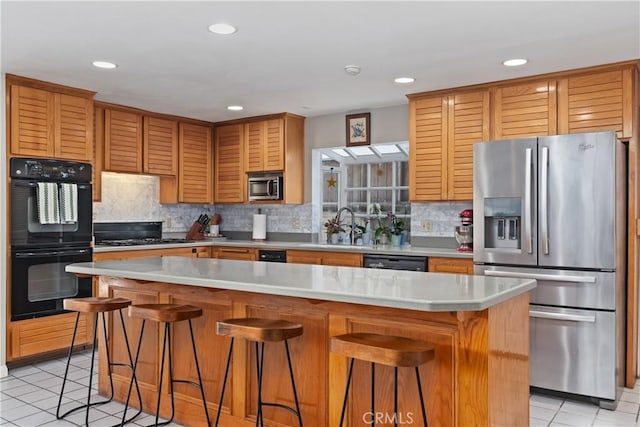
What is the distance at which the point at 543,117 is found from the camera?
403cm

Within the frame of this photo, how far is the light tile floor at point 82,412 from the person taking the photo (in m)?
3.11

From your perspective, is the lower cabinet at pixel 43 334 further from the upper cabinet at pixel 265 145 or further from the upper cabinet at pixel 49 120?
the upper cabinet at pixel 265 145

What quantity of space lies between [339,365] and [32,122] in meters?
3.38

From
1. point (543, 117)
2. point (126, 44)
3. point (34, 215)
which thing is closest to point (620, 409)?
point (543, 117)

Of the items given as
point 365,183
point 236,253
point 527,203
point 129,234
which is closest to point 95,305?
point 236,253

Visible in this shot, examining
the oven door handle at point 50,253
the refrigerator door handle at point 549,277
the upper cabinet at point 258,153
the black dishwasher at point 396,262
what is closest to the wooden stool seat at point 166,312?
the oven door handle at point 50,253

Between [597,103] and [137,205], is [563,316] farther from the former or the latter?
[137,205]

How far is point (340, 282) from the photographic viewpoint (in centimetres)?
242

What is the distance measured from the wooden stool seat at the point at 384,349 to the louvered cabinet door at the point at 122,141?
152 inches

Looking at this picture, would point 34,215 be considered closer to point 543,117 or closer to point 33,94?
point 33,94

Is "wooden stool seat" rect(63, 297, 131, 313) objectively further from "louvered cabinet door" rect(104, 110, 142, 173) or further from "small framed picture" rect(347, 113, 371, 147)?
"small framed picture" rect(347, 113, 371, 147)

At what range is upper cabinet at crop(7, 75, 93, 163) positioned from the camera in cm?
413

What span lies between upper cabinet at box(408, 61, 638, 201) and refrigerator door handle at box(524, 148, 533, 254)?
0.51 m

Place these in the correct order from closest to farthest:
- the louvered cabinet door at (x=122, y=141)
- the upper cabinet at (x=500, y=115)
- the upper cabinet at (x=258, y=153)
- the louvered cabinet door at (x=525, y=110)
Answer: the upper cabinet at (x=500, y=115), the louvered cabinet door at (x=525, y=110), the louvered cabinet door at (x=122, y=141), the upper cabinet at (x=258, y=153)
